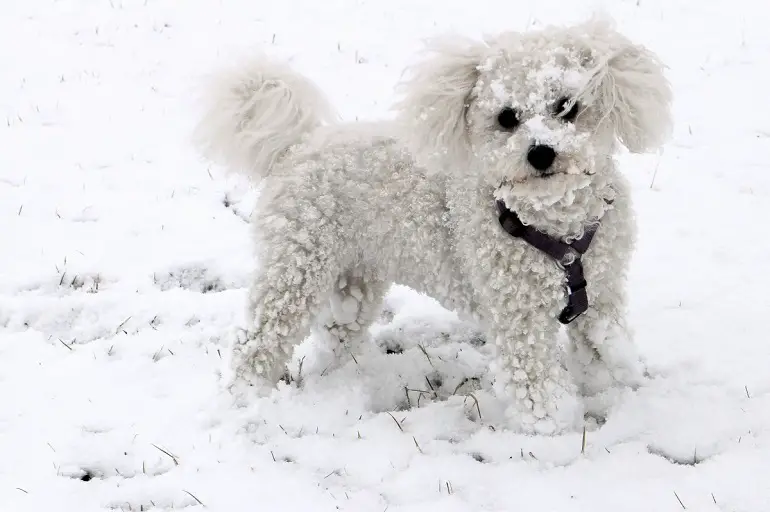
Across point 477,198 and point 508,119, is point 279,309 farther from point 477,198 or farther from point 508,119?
point 508,119

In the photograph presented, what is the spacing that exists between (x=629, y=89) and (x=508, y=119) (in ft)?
1.63

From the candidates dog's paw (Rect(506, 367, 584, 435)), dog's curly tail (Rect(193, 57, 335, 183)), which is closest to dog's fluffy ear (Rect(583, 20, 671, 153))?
dog's paw (Rect(506, 367, 584, 435))

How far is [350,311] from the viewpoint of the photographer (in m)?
3.92

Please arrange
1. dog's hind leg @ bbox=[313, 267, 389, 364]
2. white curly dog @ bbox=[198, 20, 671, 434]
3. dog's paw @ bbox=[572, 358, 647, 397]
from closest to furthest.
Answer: white curly dog @ bbox=[198, 20, 671, 434] → dog's paw @ bbox=[572, 358, 647, 397] → dog's hind leg @ bbox=[313, 267, 389, 364]

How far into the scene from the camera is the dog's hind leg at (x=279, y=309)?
11.4ft

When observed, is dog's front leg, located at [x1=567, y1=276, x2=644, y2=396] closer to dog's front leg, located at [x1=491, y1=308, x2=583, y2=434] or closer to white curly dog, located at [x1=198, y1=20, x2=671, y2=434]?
white curly dog, located at [x1=198, y1=20, x2=671, y2=434]

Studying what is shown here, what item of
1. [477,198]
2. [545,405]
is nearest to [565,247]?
[477,198]

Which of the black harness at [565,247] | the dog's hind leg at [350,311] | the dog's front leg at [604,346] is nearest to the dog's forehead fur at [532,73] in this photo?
the black harness at [565,247]

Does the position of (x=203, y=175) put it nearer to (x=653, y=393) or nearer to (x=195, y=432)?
(x=195, y=432)

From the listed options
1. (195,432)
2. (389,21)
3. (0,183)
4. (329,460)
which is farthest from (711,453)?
(389,21)

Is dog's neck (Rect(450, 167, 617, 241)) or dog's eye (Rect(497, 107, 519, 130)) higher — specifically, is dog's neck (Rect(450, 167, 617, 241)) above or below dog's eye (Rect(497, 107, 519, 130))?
below

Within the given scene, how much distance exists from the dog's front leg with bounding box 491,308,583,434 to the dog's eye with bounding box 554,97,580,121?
897 mm

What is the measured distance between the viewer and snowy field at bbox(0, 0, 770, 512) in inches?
116

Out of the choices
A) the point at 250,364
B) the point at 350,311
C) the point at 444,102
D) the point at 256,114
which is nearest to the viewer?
the point at 444,102
